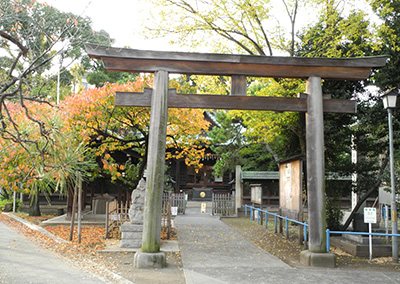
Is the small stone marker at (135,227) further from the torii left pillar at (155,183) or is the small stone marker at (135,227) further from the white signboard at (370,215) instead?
the white signboard at (370,215)

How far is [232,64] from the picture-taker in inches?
317

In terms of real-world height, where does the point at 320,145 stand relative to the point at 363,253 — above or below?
above

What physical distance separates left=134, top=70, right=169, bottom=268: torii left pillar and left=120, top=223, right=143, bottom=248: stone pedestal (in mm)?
2185

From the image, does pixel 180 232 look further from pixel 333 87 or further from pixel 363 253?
pixel 333 87

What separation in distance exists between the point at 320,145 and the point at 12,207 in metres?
20.3

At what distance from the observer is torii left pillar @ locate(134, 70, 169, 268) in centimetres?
734

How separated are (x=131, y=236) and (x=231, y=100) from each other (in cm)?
477

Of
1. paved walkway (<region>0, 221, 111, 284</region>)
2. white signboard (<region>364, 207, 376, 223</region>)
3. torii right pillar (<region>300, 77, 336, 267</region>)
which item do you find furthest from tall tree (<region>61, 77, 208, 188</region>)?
white signboard (<region>364, 207, 376, 223</region>)

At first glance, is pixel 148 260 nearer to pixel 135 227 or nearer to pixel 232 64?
pixel 135 227

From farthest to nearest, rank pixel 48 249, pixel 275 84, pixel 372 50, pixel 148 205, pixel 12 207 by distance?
1. pixel 12 207
2. pixel 275 84
3. pixel 372 50
4. pixel 48 249
5. pixel 148 205

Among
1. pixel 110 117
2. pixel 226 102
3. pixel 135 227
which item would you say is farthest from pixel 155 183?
pixel 110 117

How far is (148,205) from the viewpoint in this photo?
7453 mm

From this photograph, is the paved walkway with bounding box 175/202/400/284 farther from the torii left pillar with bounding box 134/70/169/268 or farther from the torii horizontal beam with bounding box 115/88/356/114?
the torii horizontal beam with bounding box 115/88/356/114

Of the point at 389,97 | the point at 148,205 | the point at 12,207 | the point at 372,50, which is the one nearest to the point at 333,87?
the point at 372,50
